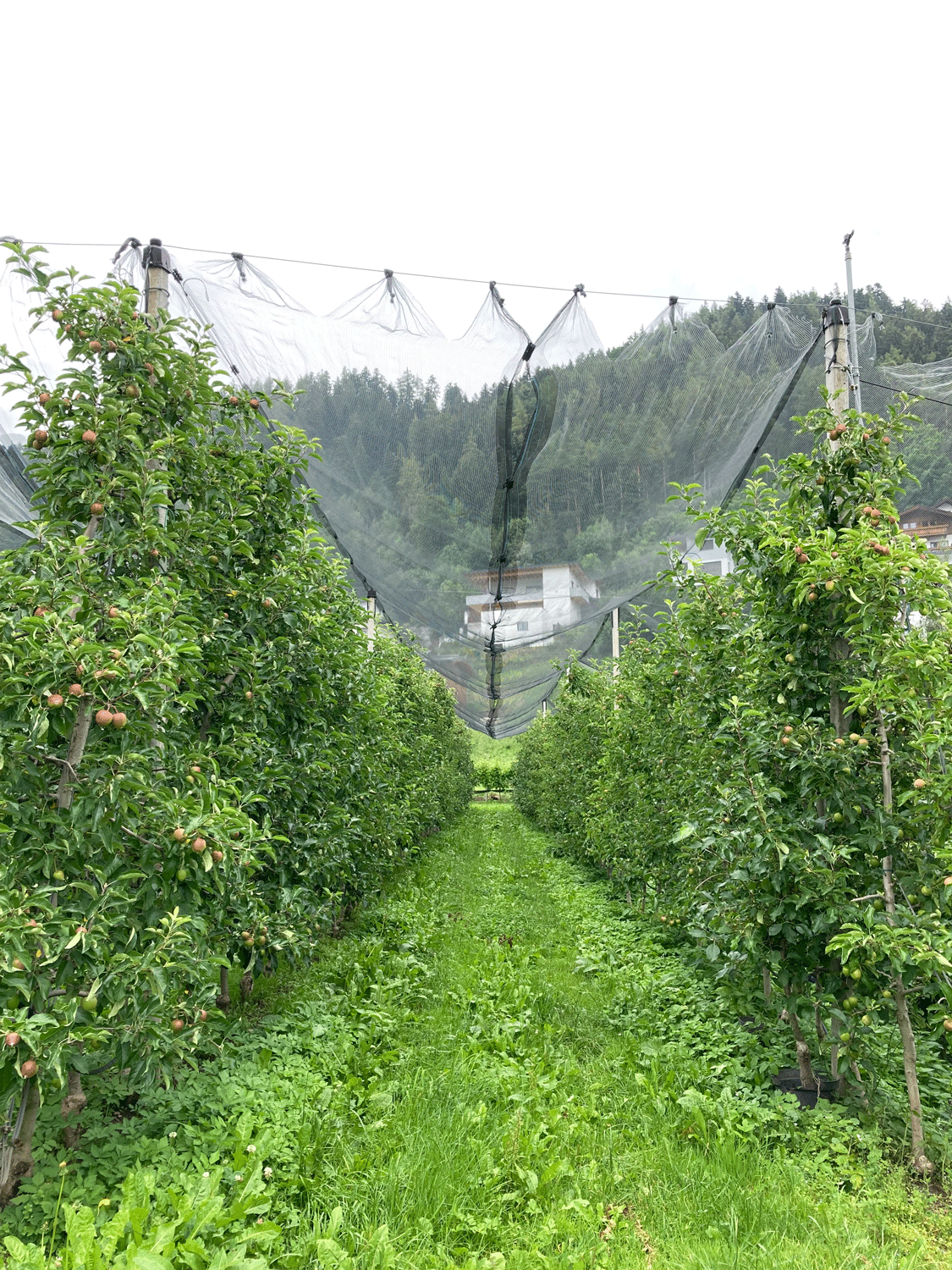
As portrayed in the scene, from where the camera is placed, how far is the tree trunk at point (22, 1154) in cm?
228

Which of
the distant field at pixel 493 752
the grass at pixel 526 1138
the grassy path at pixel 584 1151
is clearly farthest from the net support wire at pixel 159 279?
the distant field at pixel 493 752

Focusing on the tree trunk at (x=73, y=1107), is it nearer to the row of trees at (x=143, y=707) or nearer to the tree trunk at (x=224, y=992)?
the row of trees at (x=143, y=707)

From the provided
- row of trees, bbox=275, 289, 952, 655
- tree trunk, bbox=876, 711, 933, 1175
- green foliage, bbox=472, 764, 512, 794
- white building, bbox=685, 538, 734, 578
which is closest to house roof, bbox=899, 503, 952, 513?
row of trees, bbox=275, 289, 952, 655

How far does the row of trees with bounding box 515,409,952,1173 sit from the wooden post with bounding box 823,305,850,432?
32cm

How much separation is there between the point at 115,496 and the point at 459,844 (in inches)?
449

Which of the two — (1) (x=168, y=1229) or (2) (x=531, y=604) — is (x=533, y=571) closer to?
(2) (x=531, y=604)

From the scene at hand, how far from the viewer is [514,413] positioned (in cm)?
563

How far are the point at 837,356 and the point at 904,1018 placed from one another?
3.13m

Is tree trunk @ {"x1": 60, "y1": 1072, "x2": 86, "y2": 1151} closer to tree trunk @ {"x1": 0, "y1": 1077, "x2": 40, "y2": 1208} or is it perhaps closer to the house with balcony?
tree trunk @ {"x1": 0, "y1": 1077, "x2": 40, "y2": 1208}

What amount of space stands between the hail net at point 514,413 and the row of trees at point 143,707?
144 centimetres

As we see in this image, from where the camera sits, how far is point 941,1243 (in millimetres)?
2305

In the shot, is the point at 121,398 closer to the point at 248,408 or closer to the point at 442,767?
the point at 248,408

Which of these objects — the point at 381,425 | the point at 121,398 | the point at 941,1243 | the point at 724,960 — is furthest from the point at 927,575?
the point at 381,425

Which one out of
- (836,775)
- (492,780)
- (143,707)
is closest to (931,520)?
(836,775)
